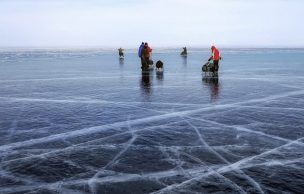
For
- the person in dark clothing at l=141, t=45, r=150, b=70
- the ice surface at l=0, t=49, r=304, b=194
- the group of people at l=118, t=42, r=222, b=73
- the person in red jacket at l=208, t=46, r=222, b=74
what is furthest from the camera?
the person in dark clothing at l=141, t=45, r=150, b=70

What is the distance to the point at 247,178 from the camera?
7.12m

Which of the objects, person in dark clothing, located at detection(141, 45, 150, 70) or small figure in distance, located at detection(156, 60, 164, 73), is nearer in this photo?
person in dark clothing, located at detection(141, 45, 150, 70)

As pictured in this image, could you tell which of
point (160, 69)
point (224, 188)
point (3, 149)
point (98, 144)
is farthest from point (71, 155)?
point (160, 69)

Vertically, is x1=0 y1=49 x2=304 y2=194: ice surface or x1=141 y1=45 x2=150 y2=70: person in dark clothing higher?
x1=141 y1=45 x2=150 y2=70: person in dark clothing

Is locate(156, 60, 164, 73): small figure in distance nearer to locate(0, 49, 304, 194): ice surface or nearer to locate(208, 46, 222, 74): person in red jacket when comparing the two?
locate(208, 46, 222, 74): person in red jacket

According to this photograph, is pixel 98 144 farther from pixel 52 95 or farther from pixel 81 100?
pixel 52 95

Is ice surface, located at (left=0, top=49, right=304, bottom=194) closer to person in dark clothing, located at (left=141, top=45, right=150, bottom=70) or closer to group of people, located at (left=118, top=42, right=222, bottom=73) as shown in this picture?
group of people, located at (left=118, top=42, right=222, bottom=73)

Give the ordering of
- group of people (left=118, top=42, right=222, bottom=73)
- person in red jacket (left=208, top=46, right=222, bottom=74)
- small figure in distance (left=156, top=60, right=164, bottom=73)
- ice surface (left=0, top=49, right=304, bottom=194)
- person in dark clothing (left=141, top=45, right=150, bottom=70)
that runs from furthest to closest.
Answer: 1. small figure in distance (left=156, top=60, right=164, bottom=73)
2. person in dark clothing (left=141, top=45, right=150, bottom=70)
3. group of people (left=118, top=42, right=222, bottom=73)
4. person in red jacket (left=208, top=46, right=222, bottom=74)
5. ice surface (left=0, top=49, right=304, bottom=194)

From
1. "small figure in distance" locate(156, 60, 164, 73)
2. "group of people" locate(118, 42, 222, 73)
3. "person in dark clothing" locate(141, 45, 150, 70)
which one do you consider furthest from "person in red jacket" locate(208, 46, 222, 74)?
"person in dark clothing" locate(141, 45, 150, 70)

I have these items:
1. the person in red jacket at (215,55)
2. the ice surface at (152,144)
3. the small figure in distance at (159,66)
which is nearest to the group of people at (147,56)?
the person in red jacket at (215,55)

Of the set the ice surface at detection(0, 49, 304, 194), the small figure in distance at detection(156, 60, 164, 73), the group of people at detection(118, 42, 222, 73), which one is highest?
the group of people at detection(118, 42, 222, 73)

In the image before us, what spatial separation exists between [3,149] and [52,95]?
9100 mm

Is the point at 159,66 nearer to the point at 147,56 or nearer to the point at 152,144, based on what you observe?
the point at 147,56

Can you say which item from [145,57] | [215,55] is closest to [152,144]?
[215,55]
